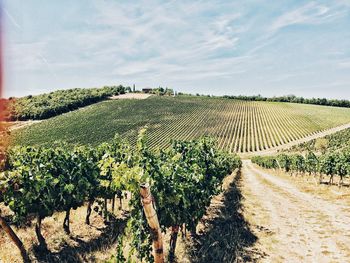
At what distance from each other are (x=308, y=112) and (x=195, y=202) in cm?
13140

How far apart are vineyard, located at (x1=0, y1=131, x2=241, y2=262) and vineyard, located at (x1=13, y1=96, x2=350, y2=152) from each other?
197 feet

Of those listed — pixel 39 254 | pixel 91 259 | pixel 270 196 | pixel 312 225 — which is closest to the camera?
pixel 91 259

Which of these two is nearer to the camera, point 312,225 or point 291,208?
point 312,225

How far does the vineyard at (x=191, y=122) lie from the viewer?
87438mm

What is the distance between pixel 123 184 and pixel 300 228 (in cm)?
1205

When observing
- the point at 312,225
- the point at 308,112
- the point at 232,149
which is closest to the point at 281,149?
the point at 232,149

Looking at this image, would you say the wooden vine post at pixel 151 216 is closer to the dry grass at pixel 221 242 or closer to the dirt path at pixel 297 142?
the dry grass at pixel 221 242

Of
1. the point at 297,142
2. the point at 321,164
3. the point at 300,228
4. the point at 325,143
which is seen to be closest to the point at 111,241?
the point at 300,228

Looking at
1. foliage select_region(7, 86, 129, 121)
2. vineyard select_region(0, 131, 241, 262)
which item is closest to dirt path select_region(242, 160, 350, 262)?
vineyard select_region(0, 131, 241, 262)

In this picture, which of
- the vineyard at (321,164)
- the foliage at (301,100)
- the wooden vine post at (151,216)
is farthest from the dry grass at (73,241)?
the foliage at (301,100)

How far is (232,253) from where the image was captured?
12.4m

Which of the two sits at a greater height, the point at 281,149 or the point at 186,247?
the point at 186,247

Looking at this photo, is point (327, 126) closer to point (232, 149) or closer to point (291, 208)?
point (232, 149)

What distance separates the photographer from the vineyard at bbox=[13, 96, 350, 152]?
87.4m
